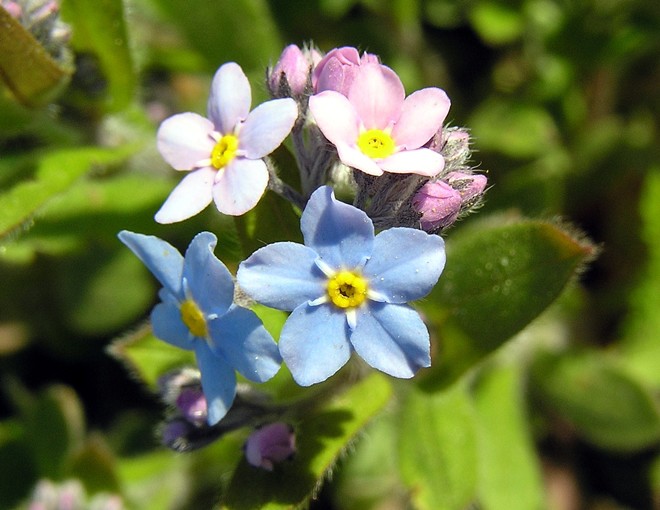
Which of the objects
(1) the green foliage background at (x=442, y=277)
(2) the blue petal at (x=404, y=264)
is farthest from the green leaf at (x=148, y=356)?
(2) the blue petal at (x=404, y=264)

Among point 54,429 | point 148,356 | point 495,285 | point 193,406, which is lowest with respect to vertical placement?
point 54,429

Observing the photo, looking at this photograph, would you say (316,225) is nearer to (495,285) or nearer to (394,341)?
(394,341)

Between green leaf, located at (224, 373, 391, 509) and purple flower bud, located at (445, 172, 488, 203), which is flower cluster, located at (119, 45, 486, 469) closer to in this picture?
purple flower bud, located at (445, 172, 488, 203)

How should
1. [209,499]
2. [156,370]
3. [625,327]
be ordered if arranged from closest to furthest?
[156,370]
[209,499]
[625,327]

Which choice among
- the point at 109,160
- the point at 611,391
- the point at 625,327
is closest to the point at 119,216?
the point at 109,160

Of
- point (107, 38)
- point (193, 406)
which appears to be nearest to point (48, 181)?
point (107, 38)

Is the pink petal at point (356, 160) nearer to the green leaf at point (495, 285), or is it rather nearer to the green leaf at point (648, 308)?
the green leaf at point (495, 285)

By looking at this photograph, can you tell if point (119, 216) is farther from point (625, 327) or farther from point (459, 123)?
point (625, 327)

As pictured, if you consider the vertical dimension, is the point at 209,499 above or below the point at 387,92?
below
